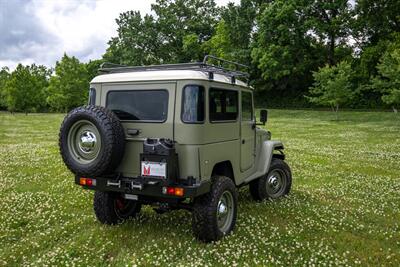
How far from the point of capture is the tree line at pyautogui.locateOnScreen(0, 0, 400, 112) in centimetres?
4544

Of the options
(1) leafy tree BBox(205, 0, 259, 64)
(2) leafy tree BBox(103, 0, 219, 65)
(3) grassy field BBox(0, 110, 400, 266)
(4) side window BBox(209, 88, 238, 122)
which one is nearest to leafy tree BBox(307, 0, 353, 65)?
(1) leafy tree BBox(205, 0, 259, 64)

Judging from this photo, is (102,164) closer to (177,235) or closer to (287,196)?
(177,235)

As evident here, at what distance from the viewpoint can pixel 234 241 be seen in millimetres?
5992

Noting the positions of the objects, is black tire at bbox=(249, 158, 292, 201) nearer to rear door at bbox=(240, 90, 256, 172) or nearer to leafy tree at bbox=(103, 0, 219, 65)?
rear door at bbox=(240, 90, 256, 172)

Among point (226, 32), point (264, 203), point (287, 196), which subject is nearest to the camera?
point (264, 203)

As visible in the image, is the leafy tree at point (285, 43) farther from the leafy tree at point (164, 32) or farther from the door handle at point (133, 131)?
the door handle at point (133, 131)

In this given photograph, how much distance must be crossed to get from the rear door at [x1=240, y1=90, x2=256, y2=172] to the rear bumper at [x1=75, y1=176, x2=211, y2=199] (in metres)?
1.66

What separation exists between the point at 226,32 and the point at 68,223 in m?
53.0

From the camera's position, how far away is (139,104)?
19.4 ft

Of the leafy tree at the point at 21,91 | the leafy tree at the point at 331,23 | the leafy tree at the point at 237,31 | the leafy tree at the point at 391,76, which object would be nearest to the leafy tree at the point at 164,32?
the leafy tree at the point at 237,31

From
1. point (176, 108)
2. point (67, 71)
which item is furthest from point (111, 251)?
point (67, 71)

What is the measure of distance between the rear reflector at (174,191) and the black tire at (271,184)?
10.7ft

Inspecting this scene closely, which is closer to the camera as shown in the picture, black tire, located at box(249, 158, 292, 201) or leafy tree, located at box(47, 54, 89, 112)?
black tire, located at box(249, 158, 292, 201)

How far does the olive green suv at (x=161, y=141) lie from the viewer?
5434 millimetres
